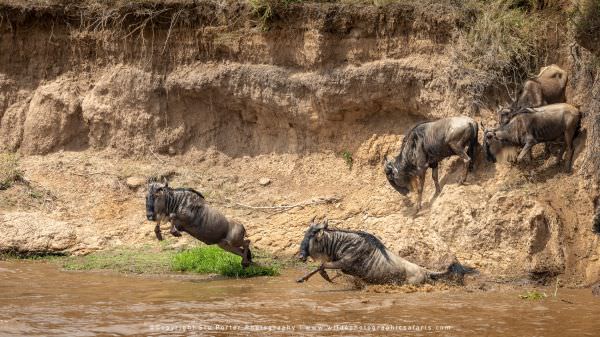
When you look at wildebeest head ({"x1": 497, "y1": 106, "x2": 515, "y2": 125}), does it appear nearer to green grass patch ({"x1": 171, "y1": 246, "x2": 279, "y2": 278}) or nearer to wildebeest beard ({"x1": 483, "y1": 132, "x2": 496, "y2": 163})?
wildebeest beard ({"x1": 483, "y1": 132, "x2": 496, "y2": 163})

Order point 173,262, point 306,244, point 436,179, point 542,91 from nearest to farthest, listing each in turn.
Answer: point 306,244
point 173,262
point 542,91
point 436,179

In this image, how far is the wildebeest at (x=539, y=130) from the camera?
A: 44.7 feet

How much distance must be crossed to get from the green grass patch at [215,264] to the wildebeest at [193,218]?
18cm

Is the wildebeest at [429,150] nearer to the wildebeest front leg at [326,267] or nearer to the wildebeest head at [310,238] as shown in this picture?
the wildebeest head at [310,238]

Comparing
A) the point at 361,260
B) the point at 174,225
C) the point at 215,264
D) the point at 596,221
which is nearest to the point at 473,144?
the point at 596,221

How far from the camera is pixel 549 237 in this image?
12703 millimetres

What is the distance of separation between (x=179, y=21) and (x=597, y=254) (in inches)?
382

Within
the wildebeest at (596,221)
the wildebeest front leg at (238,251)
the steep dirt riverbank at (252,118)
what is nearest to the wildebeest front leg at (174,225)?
the wildebeest front leg at (238,251)

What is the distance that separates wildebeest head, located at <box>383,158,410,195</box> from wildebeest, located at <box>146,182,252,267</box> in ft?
9.94

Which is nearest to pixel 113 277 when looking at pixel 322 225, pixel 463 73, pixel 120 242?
pixel 120 242

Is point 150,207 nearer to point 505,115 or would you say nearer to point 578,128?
point 505,115

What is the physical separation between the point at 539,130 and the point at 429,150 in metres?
1.82

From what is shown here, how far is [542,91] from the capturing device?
14.6 metres

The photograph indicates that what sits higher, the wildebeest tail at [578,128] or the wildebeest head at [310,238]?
the wildebeest tail at [578,128]
